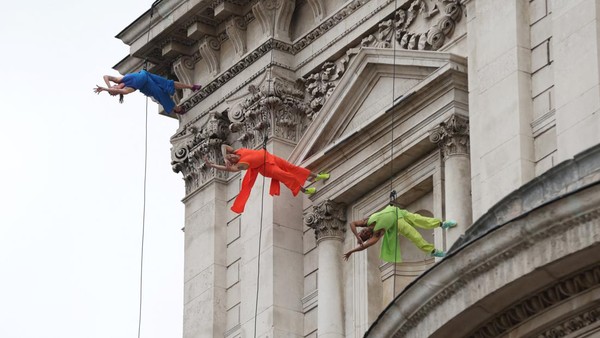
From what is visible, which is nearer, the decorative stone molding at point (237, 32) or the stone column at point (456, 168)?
the stone column at point (456, 168)

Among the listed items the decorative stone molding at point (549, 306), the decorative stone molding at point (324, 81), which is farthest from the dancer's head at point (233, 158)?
the decorative stone molding at point (549, 306)

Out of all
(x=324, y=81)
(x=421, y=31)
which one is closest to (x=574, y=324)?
(x=421, y=31)

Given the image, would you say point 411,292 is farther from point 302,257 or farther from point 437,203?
point 302,257

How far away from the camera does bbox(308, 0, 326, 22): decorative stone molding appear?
4269cm

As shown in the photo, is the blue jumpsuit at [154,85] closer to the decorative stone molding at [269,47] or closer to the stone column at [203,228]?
the decorative stone molding at [269,47]

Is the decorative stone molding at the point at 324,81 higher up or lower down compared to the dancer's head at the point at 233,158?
higher up

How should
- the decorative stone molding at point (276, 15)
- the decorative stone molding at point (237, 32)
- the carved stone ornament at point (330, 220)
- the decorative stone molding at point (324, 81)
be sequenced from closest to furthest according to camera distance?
1. the carved stone ornament at point (330, 220)
2. the decorative stone molding at point (324, 81)
3. the decorative stone molding at point (276, 15)
4. the decorative stone molding at point (237, 32)

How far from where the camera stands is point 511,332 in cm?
3133

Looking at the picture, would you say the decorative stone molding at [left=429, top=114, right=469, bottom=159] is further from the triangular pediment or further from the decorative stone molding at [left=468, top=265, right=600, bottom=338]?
the decorative stone molding at [left=468, top=265, right=600, bottom=338]

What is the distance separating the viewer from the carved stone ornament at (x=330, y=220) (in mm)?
41125

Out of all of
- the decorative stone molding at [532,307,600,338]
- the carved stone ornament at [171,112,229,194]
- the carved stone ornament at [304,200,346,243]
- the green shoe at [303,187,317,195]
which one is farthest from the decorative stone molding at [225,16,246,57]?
the decorative stone molding at [532,307,600,338]

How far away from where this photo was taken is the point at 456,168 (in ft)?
127

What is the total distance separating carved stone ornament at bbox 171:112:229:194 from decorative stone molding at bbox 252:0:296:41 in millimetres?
1659

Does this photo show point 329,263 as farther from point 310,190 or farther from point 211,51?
point 211,51
